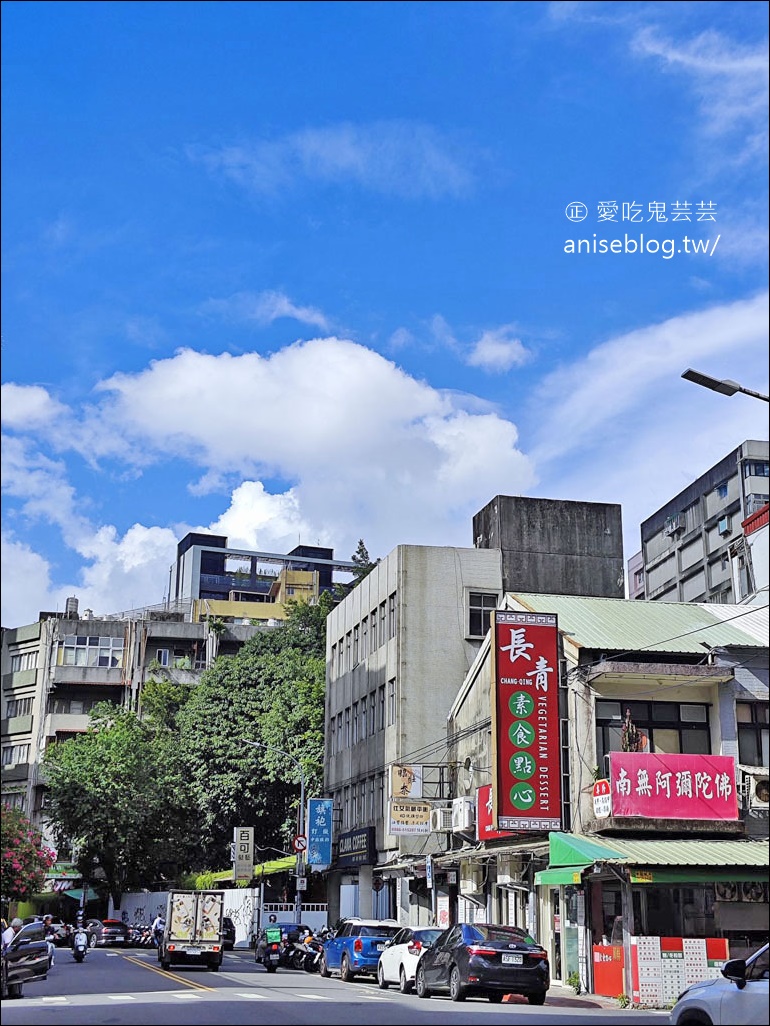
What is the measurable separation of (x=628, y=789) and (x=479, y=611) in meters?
18.7

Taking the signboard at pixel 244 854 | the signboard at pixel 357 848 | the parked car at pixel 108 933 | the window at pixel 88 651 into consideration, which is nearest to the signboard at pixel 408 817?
the signboard at pixel 357 848

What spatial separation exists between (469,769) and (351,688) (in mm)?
14661

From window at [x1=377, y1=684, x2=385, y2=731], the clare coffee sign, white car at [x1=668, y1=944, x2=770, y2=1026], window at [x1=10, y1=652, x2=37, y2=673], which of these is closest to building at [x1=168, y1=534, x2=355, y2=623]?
window at [x1=10, y1=652, x2=37, y2=673]

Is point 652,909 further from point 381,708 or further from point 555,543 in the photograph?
point 555,543

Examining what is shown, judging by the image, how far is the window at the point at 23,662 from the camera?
81.1m

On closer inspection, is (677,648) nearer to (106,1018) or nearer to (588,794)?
(588,794)

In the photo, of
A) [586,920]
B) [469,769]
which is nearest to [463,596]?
[469,769]

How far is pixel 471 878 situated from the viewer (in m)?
36.8

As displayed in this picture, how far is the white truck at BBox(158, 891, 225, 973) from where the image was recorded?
114ft

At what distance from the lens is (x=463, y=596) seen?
45750mm

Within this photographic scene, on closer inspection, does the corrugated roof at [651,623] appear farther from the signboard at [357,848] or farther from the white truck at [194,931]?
the signboard at [357,848]

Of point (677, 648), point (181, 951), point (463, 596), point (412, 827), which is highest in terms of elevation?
point (463, 596)

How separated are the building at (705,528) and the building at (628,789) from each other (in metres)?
41.5

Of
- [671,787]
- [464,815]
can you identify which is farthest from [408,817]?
[671,787]
